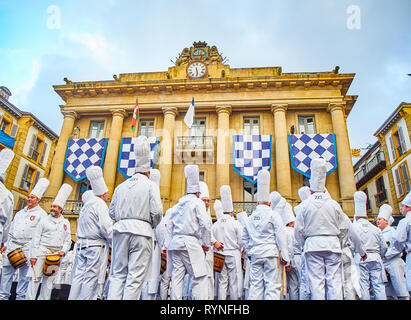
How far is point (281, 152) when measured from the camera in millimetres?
16797

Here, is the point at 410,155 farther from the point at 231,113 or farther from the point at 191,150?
the point at 191,150

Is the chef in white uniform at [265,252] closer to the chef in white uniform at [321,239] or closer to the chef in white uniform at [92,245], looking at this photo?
the chef in white uniform at [321,239]

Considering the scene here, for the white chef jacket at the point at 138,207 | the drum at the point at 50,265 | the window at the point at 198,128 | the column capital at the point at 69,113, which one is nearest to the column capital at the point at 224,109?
the window at the point at 198,128

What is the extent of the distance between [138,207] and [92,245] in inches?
59.7

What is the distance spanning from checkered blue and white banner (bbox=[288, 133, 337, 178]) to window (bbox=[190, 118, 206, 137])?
18.5 ft

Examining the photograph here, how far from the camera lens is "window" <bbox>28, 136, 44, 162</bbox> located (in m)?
27.0

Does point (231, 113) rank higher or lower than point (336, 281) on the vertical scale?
higher

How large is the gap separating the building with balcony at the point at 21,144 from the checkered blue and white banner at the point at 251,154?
1630cm

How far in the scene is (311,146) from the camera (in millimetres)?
16406

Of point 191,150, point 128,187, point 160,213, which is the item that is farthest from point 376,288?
point 191,150

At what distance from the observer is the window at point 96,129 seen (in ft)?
65.1

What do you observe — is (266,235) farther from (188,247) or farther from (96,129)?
(96,129)

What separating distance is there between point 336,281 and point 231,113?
1535 cm

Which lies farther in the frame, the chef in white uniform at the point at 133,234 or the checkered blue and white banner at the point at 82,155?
the checkered blue and white banner at the point at 82,155
